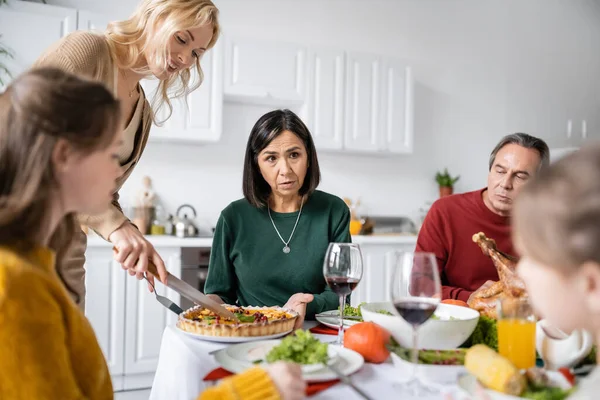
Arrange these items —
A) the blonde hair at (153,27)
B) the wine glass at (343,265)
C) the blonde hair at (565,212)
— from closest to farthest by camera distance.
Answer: the blonde hair at (565,212) → the wine glass at (343,265) → the blonde hair at (153,27)

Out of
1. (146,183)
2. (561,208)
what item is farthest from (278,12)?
(561,208)

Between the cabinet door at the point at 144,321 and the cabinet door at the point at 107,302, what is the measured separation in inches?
1.7

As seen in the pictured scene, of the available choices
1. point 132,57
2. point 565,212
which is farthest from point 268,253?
point 565,212

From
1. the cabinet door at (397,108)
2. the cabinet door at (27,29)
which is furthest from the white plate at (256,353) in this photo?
the cabinet door at (397,108)

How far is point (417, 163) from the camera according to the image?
5.07 m

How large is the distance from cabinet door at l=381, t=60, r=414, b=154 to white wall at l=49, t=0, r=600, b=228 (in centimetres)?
38

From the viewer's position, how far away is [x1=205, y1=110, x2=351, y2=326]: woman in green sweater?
6.51 feet

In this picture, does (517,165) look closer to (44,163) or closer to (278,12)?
(44,163)

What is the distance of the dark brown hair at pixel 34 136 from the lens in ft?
2.83

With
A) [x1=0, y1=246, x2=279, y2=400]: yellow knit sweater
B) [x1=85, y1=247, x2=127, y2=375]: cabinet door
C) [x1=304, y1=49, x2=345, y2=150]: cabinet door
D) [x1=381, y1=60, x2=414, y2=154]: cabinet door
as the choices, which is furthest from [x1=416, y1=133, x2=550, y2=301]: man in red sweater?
[x1=381, y1=60, x2=414, y2=154]: cabinet door

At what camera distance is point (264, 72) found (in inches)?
158

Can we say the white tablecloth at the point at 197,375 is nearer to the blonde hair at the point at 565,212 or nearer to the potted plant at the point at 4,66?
the blonde hair at the point at 565,212

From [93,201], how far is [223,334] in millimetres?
478

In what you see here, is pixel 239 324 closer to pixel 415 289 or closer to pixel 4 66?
pixel 415 289
